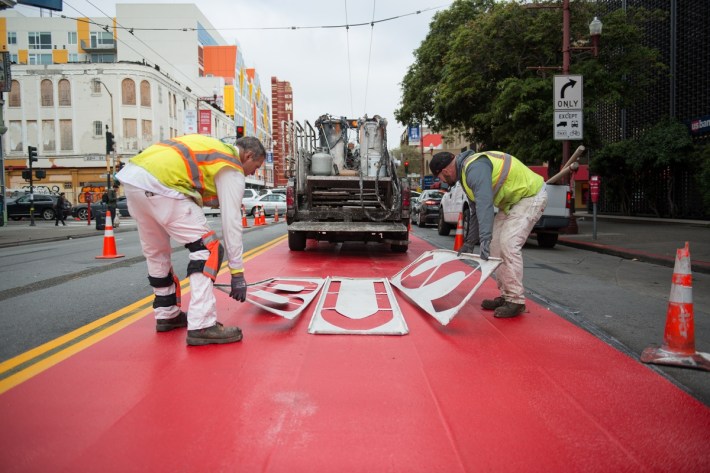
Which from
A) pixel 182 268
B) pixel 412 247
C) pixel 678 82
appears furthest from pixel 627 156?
pixel 182 268

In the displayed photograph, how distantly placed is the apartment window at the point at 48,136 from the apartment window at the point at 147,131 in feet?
24.7

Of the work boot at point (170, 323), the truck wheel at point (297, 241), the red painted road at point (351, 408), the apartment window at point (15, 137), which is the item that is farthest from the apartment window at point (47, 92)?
the red painted road at point (351, 408)

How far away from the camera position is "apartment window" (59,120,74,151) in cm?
4547

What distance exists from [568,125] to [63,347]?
1337 centimetres

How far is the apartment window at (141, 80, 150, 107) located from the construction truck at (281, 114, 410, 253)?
39.3 m

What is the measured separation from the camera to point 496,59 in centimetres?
1978

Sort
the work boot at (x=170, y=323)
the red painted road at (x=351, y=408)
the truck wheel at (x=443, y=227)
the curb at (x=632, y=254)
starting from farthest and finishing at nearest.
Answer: the truck wheel at (x=443, y=227) → the curb at (x=632, y=254) → the work boot at (x=170, y=323) → the red painted road at (x=351, y=408)

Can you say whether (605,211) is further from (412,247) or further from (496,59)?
(412,247)

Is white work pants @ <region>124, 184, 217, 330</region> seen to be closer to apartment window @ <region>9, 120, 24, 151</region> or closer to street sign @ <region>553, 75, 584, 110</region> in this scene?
street sign @ <region>553, 75, 584, 110</region>

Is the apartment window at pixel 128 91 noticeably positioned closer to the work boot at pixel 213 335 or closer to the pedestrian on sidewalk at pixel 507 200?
the pedestrian on sidewalk at pixel 507 200

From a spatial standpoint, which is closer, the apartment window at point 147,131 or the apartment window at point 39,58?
the apartment window at point 147,131

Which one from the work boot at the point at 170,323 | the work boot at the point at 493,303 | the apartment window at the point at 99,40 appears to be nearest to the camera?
the work boot at the point at 170,323

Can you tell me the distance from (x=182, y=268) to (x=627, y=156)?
22.8m

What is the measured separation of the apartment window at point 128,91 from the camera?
45.3 m
